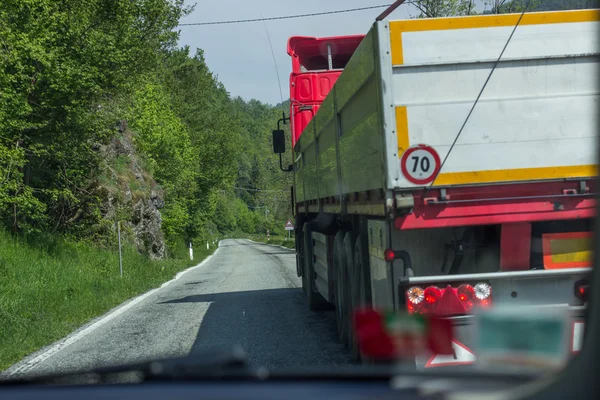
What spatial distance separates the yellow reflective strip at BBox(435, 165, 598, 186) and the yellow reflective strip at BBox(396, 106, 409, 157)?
13.2 inches

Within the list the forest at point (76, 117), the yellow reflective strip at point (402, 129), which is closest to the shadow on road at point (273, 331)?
the yellow reflective strip at point (402, 129)

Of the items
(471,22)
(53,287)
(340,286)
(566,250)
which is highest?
(471,22)

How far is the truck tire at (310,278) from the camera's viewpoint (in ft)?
38.0

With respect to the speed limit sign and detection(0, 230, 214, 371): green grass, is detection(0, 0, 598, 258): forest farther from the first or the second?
the speed limit sign

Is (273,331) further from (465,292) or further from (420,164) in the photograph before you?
(420,164)

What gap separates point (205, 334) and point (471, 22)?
18.7 feet

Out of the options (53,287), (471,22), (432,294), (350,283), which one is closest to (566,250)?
(432,294)

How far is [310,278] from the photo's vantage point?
11703 millimetres

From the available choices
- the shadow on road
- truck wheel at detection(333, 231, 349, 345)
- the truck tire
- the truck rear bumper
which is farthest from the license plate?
the truck tire

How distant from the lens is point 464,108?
18.0 feet

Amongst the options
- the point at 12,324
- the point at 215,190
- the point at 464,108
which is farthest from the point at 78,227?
the point at 215,190

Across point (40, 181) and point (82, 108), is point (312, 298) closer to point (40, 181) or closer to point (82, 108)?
point (82, 108)

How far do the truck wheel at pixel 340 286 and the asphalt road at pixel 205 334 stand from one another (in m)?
0.19

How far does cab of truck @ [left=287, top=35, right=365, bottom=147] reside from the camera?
503 inches
